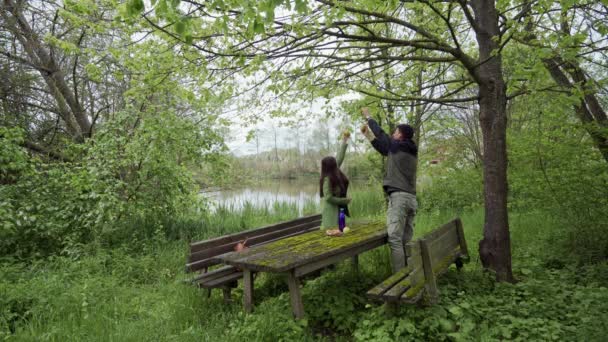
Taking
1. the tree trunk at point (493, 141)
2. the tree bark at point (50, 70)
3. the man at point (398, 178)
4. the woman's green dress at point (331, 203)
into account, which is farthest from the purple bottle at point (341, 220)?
the tree bark at point (50, 70)

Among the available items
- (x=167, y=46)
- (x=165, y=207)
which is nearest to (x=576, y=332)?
(x=167, y=46)

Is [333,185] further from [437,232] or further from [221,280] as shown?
[221,280]

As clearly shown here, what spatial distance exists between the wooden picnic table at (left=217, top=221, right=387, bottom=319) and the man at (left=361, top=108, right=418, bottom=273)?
341mm

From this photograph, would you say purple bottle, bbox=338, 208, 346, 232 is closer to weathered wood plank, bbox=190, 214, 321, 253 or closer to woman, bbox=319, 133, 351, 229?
woman, bbox=319, 133, 351, 229

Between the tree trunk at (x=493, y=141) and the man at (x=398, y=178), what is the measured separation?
886mm

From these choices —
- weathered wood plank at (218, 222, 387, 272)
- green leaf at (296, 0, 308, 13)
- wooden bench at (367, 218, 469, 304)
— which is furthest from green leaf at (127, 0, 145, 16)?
wooden bench at (367, 218, 469, 304)

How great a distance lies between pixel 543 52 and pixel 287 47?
7.99 feet

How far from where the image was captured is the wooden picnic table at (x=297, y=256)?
3467mm

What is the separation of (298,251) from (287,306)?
560 millimetres

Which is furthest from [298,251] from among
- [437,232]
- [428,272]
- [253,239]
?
[437,232]

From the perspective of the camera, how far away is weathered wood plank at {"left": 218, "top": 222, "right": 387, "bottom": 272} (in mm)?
3443

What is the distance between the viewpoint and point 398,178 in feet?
13.3

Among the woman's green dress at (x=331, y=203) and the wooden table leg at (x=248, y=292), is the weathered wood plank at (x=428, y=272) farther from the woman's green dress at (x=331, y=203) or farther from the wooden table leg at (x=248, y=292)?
the wooden table leg at (x=248, y=292)

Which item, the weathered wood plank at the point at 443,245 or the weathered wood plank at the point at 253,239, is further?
the weathered wood plank at the point at 253,239
